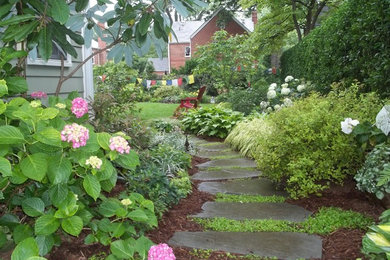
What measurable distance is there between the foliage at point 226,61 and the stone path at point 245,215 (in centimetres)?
928

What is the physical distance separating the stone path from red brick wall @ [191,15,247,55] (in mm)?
22783

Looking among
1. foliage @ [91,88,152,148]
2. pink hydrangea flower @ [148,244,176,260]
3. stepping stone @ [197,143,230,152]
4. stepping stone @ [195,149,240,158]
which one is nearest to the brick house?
stepping stone @ [197,143,230,152]

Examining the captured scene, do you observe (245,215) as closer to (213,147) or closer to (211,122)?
(213,147)

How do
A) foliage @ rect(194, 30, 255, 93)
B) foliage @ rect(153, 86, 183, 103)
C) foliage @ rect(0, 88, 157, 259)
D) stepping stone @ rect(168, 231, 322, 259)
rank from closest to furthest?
1. foliage @ rect(0, 88, 157, 259)
2. stepping stone @ rect(168, 231, 322, 259)
3. foliage @ rect(194, 30, 255, 93)
4. foliage @ rect(153, 86, 183, 103)

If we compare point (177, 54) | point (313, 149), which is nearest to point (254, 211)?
point (313, 149)

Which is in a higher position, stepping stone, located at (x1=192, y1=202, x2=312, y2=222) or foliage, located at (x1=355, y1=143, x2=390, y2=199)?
foliage, located at (x1=355, y1=143, x2=390, y2=199)

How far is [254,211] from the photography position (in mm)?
3424

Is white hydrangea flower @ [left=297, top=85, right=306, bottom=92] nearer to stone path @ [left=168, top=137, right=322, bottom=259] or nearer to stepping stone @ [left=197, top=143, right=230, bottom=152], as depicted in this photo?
stepping stone @ [left=197, top=143, right=230, bottom=152]

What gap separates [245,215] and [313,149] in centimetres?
109

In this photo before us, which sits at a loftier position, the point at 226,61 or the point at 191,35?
the point at 191,35

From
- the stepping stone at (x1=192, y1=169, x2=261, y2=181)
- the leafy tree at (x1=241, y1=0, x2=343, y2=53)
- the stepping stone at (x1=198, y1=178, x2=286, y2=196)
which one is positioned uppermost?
the leafy tree at (x1=241, y1=0, x2=343, y2=53)

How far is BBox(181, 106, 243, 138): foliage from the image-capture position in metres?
7.48

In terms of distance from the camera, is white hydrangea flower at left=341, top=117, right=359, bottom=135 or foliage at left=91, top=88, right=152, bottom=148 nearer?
white hydrangea flower at left=341, top=117, right=359, bottom=135

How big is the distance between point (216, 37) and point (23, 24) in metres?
13.5
